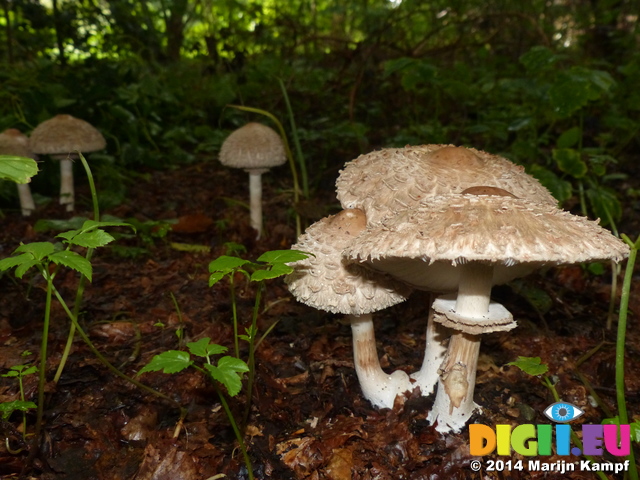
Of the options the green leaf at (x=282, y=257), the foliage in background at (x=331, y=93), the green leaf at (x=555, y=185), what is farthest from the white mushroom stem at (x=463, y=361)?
the foliage in background at (x=331, y=93)

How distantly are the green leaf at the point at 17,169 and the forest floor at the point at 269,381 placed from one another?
4.65ft

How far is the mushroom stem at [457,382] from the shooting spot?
284 cm

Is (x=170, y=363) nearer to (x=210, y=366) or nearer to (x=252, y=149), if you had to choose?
(x=210, y=366)

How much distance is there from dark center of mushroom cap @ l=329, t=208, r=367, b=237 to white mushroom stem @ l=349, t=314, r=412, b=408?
0.68m

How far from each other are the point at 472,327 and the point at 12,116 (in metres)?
6.80

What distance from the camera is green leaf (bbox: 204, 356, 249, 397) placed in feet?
6.74

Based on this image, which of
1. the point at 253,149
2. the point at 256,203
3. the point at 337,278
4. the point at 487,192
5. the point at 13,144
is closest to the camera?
the point at 487,192

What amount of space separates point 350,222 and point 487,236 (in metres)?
1.01

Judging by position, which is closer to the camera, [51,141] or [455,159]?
[455,159]

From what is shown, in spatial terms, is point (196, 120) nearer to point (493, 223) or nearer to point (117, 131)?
point (117, 131)

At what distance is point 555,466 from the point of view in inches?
106

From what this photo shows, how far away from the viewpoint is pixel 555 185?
15.0ft

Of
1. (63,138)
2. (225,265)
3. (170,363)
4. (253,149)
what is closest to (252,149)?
(253,149)


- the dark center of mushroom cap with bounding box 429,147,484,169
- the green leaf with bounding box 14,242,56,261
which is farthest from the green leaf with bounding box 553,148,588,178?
the green leaf with bounding box 14,242,56,261
